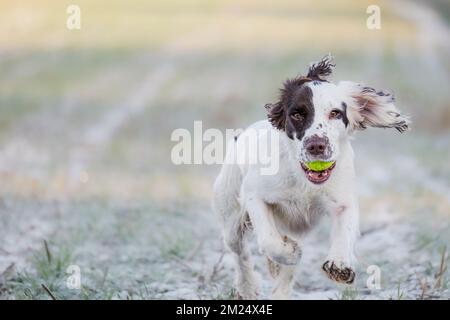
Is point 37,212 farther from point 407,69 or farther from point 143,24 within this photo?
point 143,24

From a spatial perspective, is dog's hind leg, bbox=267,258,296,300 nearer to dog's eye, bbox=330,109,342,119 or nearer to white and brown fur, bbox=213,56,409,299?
white and brown fur, bbox=213,56,409,299

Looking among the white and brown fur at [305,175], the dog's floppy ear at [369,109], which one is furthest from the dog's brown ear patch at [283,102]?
the dog's floppy ear at [369,109]

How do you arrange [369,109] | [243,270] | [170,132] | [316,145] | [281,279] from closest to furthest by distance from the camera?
[316,145] → [369,109] → [281,279] → [243,270] → [170,132]

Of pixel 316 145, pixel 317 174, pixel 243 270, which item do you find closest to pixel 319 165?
pixel 317 174

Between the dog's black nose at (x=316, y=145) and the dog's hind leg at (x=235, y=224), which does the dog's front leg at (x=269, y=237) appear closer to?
the dog's hind leg at (x=235, y=224)

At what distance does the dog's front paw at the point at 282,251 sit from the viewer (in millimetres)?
5086

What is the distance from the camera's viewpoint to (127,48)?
659 inches

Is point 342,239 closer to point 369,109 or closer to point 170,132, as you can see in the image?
point 369,109

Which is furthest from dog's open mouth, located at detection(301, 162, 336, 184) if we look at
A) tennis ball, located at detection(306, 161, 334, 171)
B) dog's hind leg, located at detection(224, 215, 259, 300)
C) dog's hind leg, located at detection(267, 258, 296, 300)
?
dog's hind leg, located at detection(224, 215, 259, 300)

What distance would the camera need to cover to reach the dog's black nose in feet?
15.8

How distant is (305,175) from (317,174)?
0.10m

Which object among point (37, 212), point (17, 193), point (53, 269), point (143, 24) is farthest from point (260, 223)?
point (143, 24)

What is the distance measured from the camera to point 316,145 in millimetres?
4820

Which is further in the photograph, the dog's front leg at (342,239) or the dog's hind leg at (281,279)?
the dog's hind leg at (281,279)
